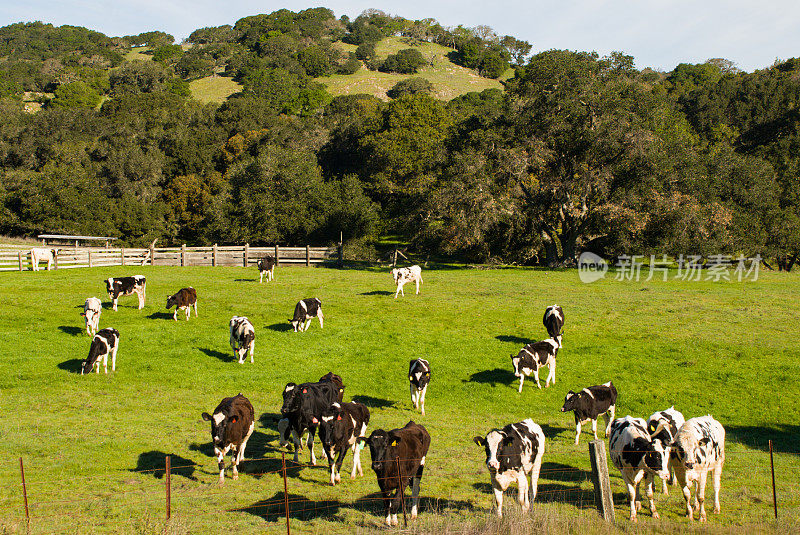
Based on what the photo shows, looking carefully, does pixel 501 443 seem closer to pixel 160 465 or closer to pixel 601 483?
pixel 601 483

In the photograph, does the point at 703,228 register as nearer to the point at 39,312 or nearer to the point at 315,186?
the point at 315,186

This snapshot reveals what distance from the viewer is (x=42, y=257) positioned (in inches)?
1438

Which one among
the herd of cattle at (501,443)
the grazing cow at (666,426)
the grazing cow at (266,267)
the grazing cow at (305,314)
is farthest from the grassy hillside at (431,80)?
the grazing cow at (666,426)

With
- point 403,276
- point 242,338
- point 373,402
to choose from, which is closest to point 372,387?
point 373,402

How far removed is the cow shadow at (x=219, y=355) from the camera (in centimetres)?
2022

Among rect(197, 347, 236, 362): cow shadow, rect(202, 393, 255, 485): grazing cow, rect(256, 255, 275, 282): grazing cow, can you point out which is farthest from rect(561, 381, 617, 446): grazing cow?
rect(256, 255, 275, 282): grazing cow

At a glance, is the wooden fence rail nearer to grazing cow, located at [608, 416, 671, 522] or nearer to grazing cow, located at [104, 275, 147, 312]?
grazing cow, located at [104, 275, 147, 312]

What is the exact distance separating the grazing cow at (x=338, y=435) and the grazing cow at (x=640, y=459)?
4.96 meters

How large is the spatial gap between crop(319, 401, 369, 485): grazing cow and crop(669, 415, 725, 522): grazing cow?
5.93 metres

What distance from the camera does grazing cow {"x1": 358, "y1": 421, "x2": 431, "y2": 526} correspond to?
971cm

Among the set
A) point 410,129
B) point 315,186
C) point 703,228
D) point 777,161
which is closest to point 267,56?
point 410,129

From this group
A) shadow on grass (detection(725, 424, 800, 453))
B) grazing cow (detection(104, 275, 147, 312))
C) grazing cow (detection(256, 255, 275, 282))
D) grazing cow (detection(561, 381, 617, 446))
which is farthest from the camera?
grazing cow (detection(256, 255, 275, 282))

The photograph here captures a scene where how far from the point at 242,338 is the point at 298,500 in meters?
10.4

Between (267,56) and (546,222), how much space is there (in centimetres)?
15619
